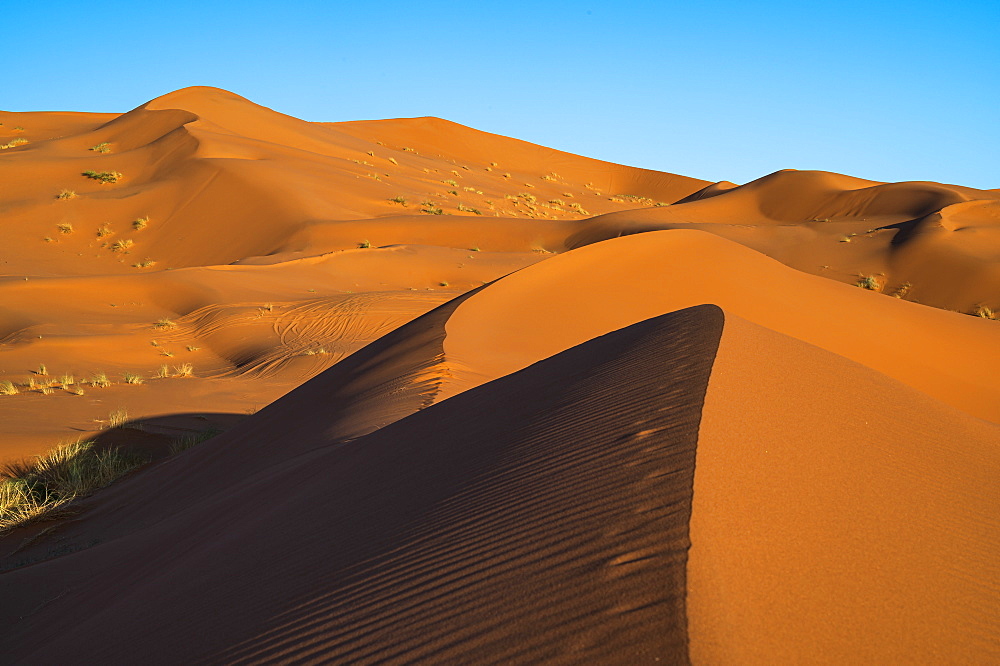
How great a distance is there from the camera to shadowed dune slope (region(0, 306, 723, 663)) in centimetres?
215

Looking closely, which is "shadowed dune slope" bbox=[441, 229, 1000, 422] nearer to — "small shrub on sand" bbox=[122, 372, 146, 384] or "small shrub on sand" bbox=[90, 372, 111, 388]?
"small shrub on sand" bbox=[122, 372, 146, 384]

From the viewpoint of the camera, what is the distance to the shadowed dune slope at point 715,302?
9.80 meters

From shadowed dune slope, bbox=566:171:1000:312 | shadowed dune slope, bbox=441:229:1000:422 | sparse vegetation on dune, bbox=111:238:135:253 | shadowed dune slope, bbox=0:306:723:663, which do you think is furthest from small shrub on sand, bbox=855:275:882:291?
sparse vegetation on dune, bbox=111:238:135:253

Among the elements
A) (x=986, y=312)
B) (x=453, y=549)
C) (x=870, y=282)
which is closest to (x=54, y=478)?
(x=453, y=549)

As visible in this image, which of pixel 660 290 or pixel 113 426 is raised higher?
pixel 660 290

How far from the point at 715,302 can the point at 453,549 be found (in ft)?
30.7

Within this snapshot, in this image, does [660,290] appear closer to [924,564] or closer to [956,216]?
[924,564]

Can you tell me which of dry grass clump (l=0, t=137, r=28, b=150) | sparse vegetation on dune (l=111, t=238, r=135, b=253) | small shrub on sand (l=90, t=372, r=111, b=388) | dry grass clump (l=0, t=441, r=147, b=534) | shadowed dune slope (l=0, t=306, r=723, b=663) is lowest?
dry grass clump (l=0, t=441, r=147, b=534)

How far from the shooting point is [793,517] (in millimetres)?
2613

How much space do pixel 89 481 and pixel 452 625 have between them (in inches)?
327

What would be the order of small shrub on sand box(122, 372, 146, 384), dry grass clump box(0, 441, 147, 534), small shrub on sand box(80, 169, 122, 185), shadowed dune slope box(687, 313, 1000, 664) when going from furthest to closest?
small shrub on sand box(80, 169, 122, 185), small shrub on sand box(122, 372, 146, 384), dry grass clump box(0, 441, 147, 534), shadowed dune slope box(687, 313, 1000, 664)

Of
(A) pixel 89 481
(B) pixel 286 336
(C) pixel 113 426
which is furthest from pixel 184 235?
(A) pixel 89 481

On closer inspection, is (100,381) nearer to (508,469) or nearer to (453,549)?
(508,469)

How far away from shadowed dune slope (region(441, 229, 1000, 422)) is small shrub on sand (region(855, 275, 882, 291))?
1072 cm
